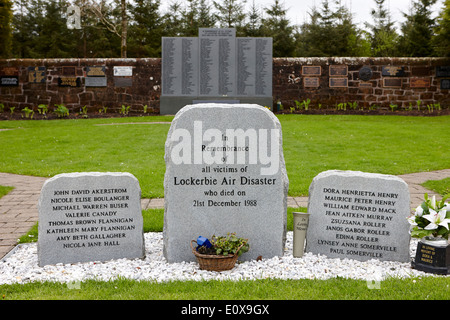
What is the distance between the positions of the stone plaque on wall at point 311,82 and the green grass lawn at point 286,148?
3.32 metres

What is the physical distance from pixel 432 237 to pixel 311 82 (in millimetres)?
14681

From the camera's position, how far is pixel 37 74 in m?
18.4

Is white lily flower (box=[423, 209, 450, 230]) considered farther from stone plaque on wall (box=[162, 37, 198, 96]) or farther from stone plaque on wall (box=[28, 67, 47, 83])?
stone plaque on wall (box=[28, 67, 47, 83])

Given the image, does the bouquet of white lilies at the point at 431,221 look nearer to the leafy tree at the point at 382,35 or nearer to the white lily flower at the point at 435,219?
the white lily flower at the point at 435,219

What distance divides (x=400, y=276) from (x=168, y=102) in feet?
46.8

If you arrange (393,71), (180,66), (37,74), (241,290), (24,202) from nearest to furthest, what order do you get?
1. (241,290)
2. (24,202)
3. (180,66)
4. (393,71)
5. (37,74)

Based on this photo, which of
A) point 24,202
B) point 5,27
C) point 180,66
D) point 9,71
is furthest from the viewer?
point 5,27

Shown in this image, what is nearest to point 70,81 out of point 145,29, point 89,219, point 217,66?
point 217,66

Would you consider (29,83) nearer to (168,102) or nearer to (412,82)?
(168,102)

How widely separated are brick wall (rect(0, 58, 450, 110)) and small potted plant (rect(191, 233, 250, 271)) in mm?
14752

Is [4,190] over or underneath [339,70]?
underneath

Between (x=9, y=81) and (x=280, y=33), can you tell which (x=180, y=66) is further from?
(x=280, y=33)

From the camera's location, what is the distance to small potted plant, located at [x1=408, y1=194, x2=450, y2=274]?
397 cm

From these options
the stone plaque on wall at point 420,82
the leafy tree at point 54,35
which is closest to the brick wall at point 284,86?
the stone plaque on wall at point 420,82
